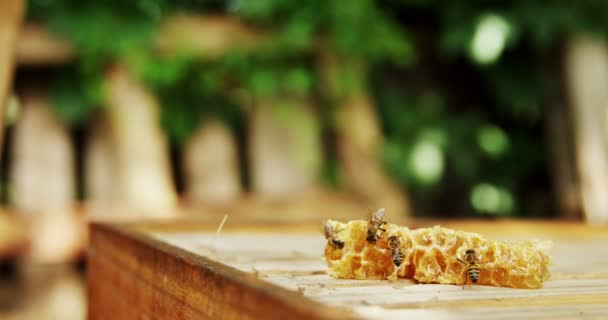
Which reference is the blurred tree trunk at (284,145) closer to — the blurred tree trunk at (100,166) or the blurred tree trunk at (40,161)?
the blurred tree trunk at (100,166)

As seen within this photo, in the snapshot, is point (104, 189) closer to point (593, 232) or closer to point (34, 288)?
point (34, 288)

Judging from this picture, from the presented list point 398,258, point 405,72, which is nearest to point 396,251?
point 398,258

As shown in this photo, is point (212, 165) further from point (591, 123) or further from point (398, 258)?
point (398, 258)

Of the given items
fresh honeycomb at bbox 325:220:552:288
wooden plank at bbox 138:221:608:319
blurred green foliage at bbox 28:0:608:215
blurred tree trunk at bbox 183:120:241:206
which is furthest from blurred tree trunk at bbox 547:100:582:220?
fresh honeycomb at bbox 325:220:552:288

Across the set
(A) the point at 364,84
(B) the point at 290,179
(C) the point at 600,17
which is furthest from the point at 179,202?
(C) the point at 600,17

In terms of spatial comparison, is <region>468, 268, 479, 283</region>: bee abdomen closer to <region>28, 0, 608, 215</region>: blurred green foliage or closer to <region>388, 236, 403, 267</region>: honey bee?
<region>388, 236, 403, 267</region>: honey bee

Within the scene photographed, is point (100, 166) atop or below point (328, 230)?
atop
